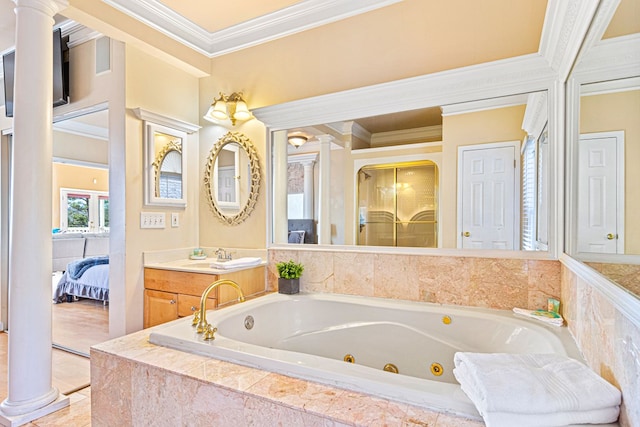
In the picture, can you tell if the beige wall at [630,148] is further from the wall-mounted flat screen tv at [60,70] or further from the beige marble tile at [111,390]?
the wall-mounted flat screen tv at [60,70]

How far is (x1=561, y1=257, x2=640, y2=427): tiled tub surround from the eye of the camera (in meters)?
0.75

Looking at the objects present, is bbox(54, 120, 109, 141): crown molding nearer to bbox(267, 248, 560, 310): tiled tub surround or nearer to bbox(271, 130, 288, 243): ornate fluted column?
bbox(271, 130, 288, 243): ornate fluted column

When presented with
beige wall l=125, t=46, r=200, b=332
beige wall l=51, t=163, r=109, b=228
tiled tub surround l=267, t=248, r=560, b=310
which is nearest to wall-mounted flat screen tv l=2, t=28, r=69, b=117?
beige wall l=125, t=46, r=200, b=332

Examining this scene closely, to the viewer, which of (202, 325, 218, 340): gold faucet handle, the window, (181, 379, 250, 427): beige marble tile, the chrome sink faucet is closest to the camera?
(181, 379, 250, 427): beige marble tile

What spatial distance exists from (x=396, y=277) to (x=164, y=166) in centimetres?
192

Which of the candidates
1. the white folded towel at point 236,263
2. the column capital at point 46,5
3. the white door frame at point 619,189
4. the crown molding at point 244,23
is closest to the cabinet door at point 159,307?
the white folded towel at point 236,263

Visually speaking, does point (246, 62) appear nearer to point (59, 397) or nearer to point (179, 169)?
point (179, 169)

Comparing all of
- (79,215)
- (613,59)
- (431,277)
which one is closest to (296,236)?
(431,277)

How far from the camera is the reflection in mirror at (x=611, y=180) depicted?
808 millimetres

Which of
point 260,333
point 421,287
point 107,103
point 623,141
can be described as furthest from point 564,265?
point 107,103

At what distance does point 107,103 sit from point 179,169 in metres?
0.66

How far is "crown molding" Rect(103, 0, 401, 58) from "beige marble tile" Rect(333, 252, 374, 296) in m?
1.62

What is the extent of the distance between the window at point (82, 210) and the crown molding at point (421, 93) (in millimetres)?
6827

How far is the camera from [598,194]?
110cm
